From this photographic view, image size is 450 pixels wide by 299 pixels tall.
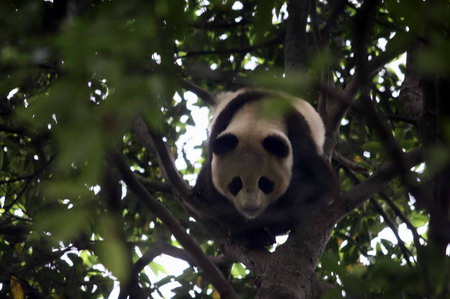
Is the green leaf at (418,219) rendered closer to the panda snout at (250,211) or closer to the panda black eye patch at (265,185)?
the panda black eye patch at (265,185)

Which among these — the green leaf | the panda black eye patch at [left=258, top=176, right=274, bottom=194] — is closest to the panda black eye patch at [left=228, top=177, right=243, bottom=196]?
the panda black eye patch at [left=258, top=176, right=274, bottom=194]

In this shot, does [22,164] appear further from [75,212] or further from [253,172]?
[75,212]

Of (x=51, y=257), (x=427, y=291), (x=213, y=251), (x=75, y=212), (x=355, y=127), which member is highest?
(x=355, y=127)

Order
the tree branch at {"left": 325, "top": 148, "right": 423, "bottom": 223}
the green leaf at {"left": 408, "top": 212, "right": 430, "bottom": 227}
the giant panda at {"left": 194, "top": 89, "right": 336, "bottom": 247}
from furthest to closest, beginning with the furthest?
the green leaf at {"left": 408, "top": 212, "right": 430, "bottom": 227}, the giant panda at {"left": 194, "top": 89, "right": 336, "bottom": 247}, the tree branch at {"left": 325, "top": 148, "right": 423, "bottom": 223}

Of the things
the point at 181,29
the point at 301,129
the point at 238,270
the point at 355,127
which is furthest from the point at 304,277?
the point at 355,127

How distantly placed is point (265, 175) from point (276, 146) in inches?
13.0

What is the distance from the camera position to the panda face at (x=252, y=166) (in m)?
5.85

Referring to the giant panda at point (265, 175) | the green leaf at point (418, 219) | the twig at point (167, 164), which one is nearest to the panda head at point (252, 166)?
the giant panda at point (265, 175)

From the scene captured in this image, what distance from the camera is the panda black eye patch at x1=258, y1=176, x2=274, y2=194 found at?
5.98 m

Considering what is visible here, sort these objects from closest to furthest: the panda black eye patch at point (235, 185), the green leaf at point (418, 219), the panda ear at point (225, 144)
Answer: the panda ear at point (225, 144), the panda black eye patch at point (235, 185), the green leaf at point (418, 219)

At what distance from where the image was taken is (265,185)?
6.02 m

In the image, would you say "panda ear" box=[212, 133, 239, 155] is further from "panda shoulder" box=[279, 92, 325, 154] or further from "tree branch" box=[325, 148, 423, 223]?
"tree branch" box=[325, 148, 423, 223]

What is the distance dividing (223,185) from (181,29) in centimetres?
408

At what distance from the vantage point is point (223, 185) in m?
6.07
